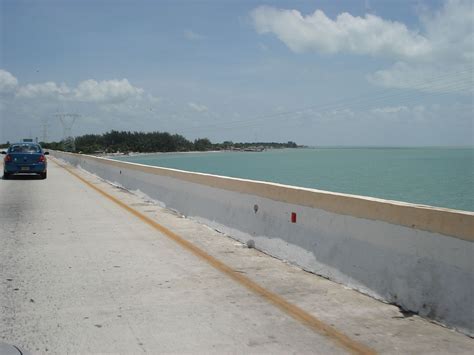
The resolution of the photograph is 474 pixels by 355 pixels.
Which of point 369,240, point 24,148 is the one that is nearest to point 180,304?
point 369,240

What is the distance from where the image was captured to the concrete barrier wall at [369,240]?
211 inches

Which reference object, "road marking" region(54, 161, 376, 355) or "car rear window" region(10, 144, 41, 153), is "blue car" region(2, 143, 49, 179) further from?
"road marking" region(54, 161, 376, 355)

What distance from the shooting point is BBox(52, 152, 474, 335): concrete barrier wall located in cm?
536

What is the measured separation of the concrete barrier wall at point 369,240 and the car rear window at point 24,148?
1927 centimetres

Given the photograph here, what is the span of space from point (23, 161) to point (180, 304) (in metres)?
23.5

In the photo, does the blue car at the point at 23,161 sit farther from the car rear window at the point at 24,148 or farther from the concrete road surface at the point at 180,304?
the concrete road surface at the point at 180,304

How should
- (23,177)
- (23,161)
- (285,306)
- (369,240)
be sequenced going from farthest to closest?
1. (23,177)
2. (23,161)
3. (369,240)
4. (285,306)

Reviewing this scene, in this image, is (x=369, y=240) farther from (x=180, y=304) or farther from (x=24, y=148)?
(x=24, y=148)

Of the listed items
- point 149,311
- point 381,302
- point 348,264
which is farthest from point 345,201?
point 149,311

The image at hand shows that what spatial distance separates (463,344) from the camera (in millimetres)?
4953

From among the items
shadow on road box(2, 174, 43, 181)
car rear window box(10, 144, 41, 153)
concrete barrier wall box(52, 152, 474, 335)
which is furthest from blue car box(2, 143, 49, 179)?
concrete barrier wall box(52, 152, 474, 335)

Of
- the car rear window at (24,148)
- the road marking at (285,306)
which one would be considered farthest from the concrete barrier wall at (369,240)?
the car rear window at (24,148)

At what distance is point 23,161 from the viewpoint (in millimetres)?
27609

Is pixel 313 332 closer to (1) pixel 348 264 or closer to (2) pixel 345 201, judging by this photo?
(1) pixel 348 264
